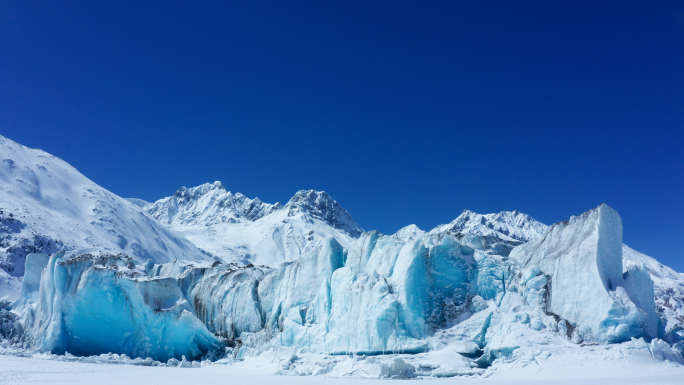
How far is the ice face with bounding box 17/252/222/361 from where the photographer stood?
1220 inches

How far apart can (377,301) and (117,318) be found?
18.4 m

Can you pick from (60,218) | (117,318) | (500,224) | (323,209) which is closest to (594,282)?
(117,318)

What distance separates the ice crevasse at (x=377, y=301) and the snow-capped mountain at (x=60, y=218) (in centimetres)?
2711

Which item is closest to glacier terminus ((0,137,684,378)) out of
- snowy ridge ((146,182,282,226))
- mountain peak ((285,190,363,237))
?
mountain peak ((285,190,363,237))

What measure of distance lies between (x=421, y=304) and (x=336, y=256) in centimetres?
872

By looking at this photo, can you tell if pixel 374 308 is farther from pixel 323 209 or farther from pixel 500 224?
pixel 323 209

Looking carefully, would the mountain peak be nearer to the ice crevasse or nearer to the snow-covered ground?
the ice crevasse

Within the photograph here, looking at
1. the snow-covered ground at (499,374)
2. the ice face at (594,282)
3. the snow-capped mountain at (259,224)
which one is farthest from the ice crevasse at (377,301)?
the snow-capped mountain at (259,224)

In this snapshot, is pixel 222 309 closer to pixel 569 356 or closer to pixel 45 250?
pixel 569 356

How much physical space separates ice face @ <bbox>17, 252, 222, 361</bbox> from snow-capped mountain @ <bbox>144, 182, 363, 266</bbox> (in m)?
82.2

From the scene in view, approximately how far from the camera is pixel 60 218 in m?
75.2

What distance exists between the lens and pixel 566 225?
82.3 feet

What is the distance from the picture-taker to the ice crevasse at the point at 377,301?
73.2 ft

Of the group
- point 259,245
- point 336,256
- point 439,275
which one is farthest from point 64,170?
point 439,275
